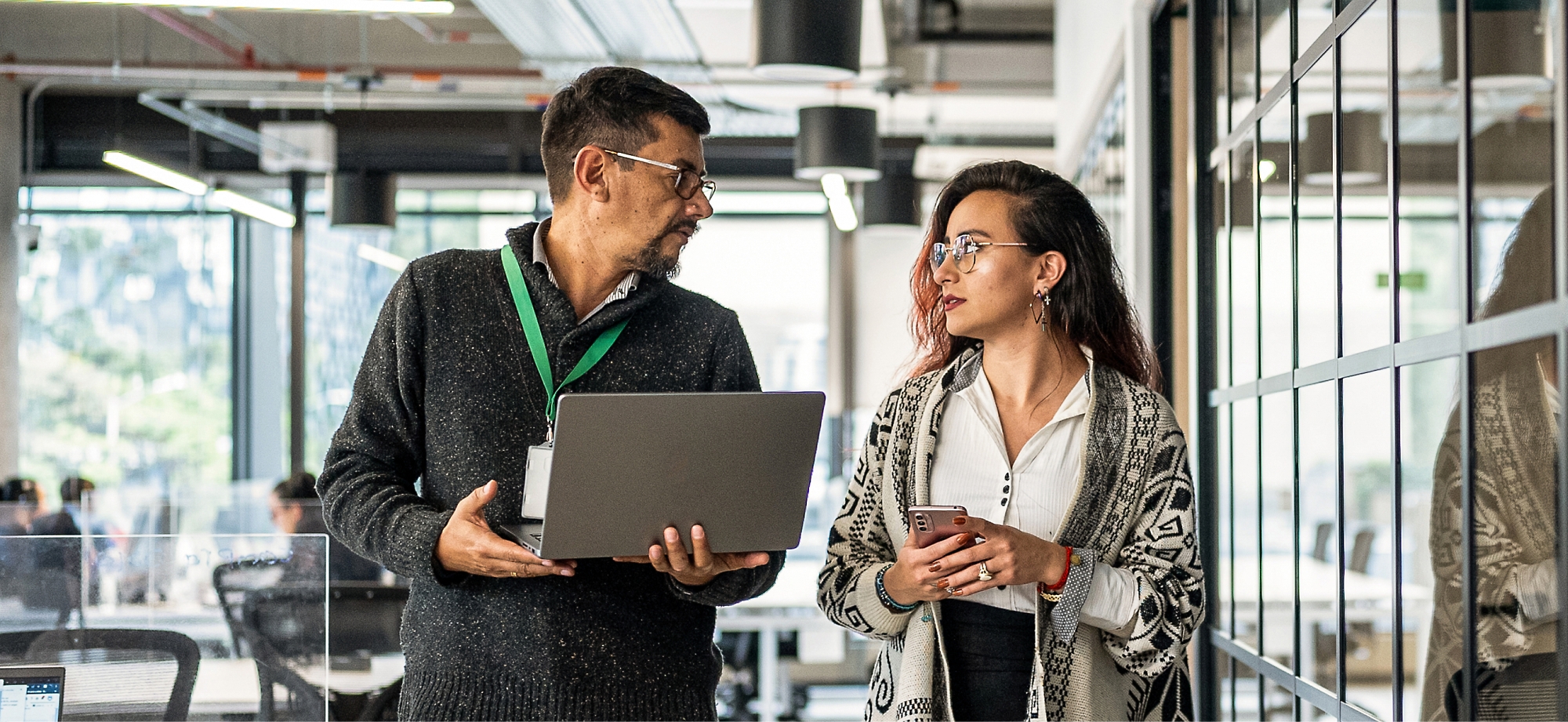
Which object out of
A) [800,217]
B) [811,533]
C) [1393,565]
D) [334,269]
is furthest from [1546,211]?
[334,269]

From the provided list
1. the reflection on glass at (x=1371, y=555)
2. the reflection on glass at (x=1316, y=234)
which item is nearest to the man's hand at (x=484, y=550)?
the reflection on glass at (x=1371, y=555)

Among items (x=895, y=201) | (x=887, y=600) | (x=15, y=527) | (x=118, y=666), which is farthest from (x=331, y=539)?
(x=895, y=201)

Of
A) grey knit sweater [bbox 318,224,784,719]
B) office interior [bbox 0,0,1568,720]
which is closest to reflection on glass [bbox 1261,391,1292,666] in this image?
office interior [bbox 0,0,1568,720]

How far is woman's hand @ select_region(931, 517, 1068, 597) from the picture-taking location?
172 centimetres

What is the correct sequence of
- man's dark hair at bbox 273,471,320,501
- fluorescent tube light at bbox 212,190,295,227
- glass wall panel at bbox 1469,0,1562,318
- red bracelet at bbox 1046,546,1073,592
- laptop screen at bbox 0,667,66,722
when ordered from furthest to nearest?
1. fluorescent tube light at bbox 212,190,295,227
2. man's dark hair at bbox 273,471,320,501
3. laptop screen at bbox 0,667,66,722
4. red bracelet at bbox 1046,546,1073,592
5. glass wall panel at bbox 1469,0,1562,318

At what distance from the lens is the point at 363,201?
25.2 ft

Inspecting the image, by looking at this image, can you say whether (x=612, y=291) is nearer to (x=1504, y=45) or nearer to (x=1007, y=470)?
(x=1007, y=470)

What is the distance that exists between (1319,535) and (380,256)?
8.67m

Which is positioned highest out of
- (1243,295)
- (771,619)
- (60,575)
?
(1243,295)

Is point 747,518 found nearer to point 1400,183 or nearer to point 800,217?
point 1400,183

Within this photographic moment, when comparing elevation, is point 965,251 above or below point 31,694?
above

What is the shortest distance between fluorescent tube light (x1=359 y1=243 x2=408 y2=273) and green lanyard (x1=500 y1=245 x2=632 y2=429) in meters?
8.48

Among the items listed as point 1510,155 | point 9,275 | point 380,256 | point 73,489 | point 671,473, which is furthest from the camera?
point 380,256

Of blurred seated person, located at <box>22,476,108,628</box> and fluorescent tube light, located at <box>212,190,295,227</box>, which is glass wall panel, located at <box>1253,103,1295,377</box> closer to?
blurred seated person, located at <box>22,476,108,628</box>
